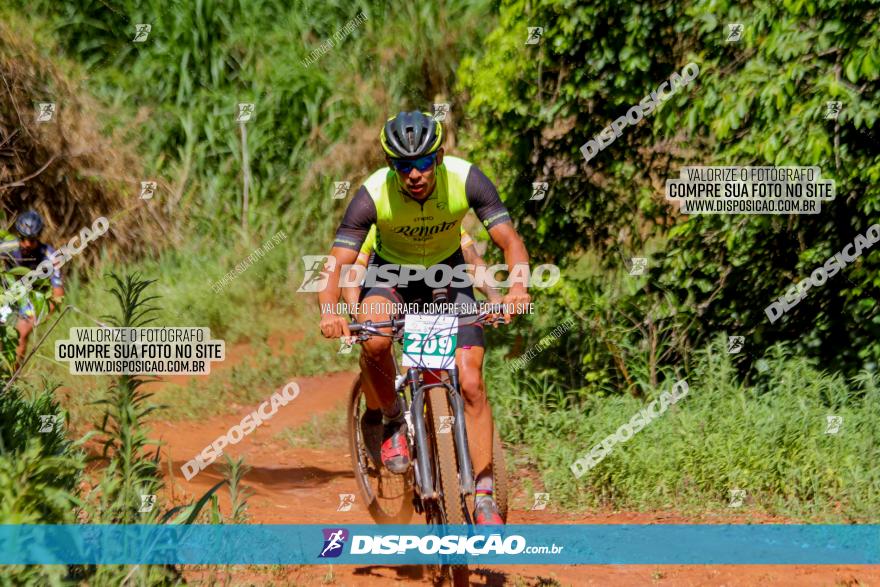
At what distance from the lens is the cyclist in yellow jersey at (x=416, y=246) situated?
18.9 feet

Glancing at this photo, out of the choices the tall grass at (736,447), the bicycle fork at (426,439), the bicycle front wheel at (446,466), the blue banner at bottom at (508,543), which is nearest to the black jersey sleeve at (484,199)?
the bicycle fork at (426,439)

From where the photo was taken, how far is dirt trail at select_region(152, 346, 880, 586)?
236 inches

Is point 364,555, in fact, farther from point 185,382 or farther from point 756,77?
point 185,382

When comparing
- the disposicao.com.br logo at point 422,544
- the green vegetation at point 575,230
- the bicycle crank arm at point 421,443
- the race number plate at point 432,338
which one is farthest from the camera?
the green vegetation at point 575,230

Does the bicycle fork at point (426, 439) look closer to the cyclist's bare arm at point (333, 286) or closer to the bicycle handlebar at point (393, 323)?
the bicycle handlebar at point (393, 323)

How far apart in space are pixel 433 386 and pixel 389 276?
3.40 ft

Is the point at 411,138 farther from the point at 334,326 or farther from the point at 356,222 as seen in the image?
the point at 334,326

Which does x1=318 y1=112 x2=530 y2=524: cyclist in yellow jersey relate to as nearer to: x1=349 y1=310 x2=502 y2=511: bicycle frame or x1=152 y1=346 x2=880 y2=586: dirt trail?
x1=349 y1=310 x2=502 y2=511: bicycle frame

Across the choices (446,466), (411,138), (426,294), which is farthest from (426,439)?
(411,138)

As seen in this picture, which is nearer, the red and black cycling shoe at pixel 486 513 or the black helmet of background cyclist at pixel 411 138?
the red and black cycling shoe at pixel 486 513

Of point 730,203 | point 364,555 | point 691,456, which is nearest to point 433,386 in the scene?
point 364,555

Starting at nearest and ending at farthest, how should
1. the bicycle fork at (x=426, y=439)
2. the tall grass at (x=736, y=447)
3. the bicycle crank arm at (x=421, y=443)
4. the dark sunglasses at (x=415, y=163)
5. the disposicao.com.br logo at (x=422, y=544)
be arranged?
the disposicao.com.br logo at (x=422, y=544)
the bicycle fork at (x=426, y=439)
the bicycle crank arm at (x=421, y=443)
the dark sunglasses at (x=415, y=163)
the tall grass at (x=736, y=447)

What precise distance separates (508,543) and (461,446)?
74 cm

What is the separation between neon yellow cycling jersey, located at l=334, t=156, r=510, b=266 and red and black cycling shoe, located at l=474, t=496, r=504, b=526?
1.64 meters
